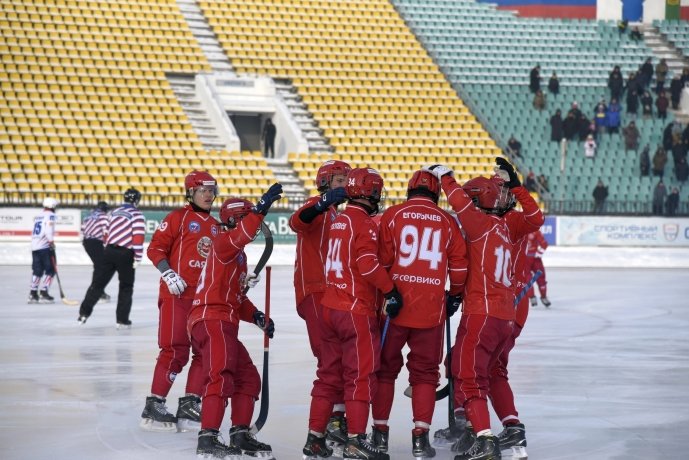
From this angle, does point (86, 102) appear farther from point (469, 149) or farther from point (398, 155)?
point (469, 149)

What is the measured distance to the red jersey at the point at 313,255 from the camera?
8.76 metres

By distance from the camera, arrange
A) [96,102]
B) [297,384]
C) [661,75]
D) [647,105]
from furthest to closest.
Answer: [661,75], [647,105], [96,102], [297,384]

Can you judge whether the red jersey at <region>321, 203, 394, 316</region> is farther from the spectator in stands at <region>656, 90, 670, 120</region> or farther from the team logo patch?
the spectator in stands at <region>656, 90, 670, 120</region>

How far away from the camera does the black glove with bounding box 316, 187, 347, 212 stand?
26.2 feet

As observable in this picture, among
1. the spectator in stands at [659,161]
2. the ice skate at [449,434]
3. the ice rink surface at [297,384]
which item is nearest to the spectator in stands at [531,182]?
the spectator in stands at [659,161]

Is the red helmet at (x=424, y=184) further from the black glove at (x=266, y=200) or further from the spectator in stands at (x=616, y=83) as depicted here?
the spectator in stands at (x=616, y=83)

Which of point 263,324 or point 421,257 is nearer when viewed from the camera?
point 421,257

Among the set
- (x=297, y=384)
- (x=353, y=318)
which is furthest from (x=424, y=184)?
(x=297, y=384)

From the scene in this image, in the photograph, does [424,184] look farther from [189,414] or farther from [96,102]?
[96,102]

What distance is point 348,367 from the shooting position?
7812 mm

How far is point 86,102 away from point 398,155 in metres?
9.59

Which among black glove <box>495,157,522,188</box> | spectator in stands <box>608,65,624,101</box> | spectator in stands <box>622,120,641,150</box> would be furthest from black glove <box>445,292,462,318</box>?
spectator in stands <box>608,65,624,101</box>

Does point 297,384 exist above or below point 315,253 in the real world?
below

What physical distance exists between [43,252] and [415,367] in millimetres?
12842
